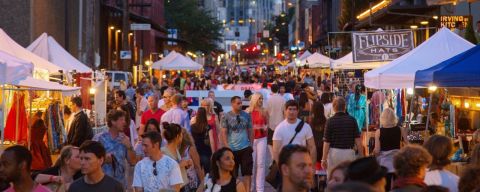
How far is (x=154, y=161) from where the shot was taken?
9117mm

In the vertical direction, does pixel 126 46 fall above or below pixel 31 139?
Answer: above

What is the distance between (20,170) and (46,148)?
8.43m

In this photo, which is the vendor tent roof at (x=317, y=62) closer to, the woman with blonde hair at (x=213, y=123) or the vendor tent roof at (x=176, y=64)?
the vendor tent roof at (x=176, y=64)

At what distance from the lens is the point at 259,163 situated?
49.2 feet

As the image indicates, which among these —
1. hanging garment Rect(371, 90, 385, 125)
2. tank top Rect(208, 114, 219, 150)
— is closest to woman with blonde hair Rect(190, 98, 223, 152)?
tank top Rect(208, 114, 219, 150)

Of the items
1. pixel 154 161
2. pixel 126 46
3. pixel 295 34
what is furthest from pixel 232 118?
pixel 295 34

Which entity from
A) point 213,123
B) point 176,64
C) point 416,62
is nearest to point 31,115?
point 213,123

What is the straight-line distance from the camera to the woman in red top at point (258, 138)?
14871 millimetres

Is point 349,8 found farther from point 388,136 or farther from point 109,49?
point 388,136

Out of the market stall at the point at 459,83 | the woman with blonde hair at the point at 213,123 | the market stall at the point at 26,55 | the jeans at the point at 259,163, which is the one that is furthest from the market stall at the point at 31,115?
the market stall at the point at 459,83

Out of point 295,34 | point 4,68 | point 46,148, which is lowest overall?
point 46,148

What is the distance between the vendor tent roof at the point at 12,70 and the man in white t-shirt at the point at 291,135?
3644mm

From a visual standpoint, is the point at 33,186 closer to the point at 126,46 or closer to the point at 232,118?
the point at 232,118

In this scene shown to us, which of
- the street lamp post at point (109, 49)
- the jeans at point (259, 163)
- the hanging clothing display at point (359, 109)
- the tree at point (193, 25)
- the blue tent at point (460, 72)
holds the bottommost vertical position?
the jeans at point (259, 163)
